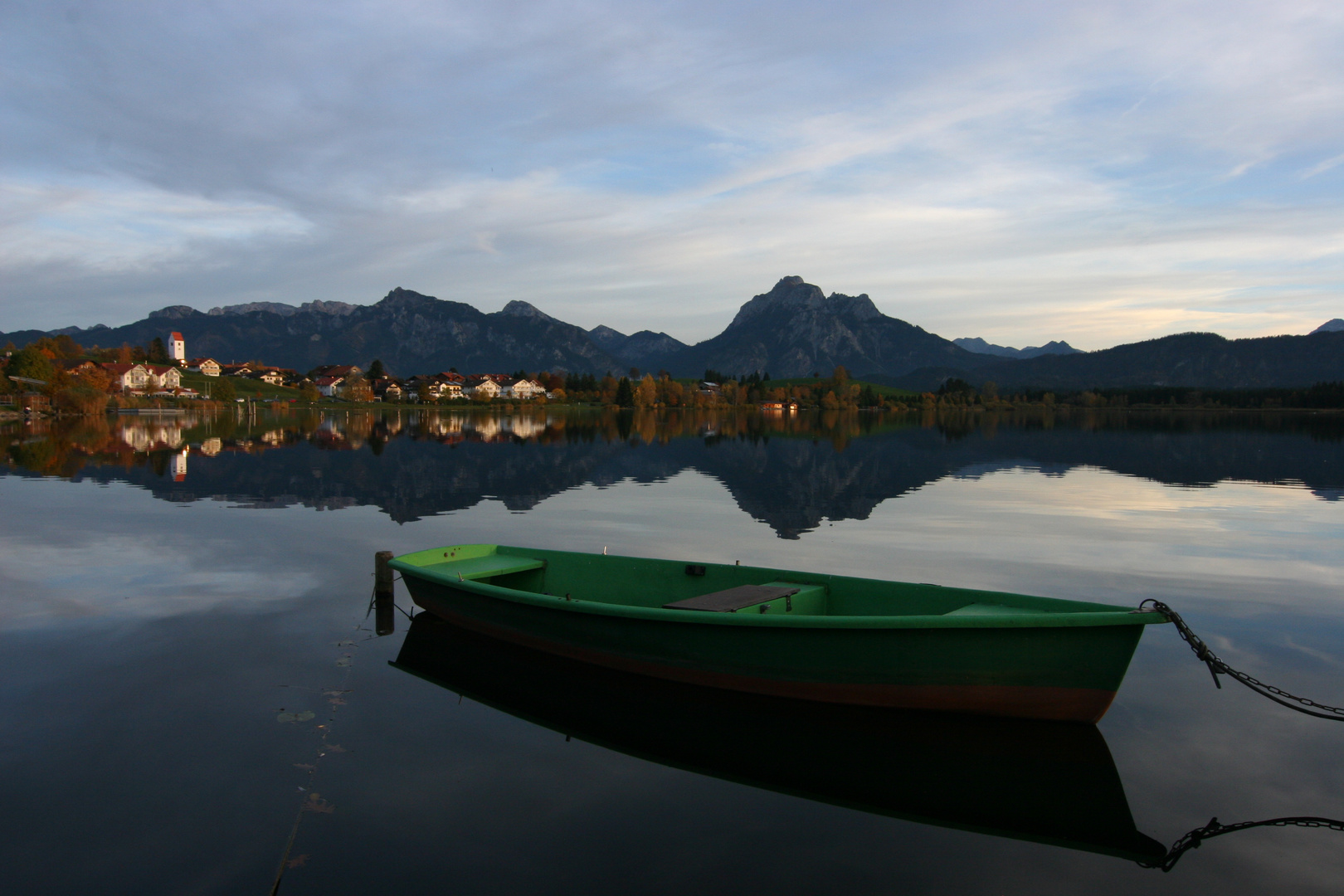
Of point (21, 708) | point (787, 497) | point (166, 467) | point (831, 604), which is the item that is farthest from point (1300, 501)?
point (166, 467)

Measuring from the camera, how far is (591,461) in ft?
188

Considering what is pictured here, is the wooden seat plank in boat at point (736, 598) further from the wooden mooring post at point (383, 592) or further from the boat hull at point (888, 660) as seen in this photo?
the wooden mooring post at point (383, 592)

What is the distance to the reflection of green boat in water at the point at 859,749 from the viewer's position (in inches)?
375

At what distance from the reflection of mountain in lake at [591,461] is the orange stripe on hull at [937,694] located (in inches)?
624

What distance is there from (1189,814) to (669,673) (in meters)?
7.28

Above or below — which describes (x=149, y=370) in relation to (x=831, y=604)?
above

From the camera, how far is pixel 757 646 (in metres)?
11.9

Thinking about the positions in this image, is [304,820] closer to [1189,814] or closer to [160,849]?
[160,849]

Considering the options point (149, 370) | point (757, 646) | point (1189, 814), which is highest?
point (149, 370)

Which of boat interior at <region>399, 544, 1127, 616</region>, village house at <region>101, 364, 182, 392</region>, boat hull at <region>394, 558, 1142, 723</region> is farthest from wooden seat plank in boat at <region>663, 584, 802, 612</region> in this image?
village house at <region>101, 364, 182, 392</region>

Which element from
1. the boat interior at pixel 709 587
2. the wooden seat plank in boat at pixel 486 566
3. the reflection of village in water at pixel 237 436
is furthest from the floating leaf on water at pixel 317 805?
the reflection of village in water at pixel 237 436

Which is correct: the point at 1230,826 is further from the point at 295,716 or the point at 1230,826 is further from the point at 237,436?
the point at 237,436

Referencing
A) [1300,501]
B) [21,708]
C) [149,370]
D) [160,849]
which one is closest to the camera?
[160,849]

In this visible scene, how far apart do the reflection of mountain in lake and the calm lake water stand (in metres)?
9.65
